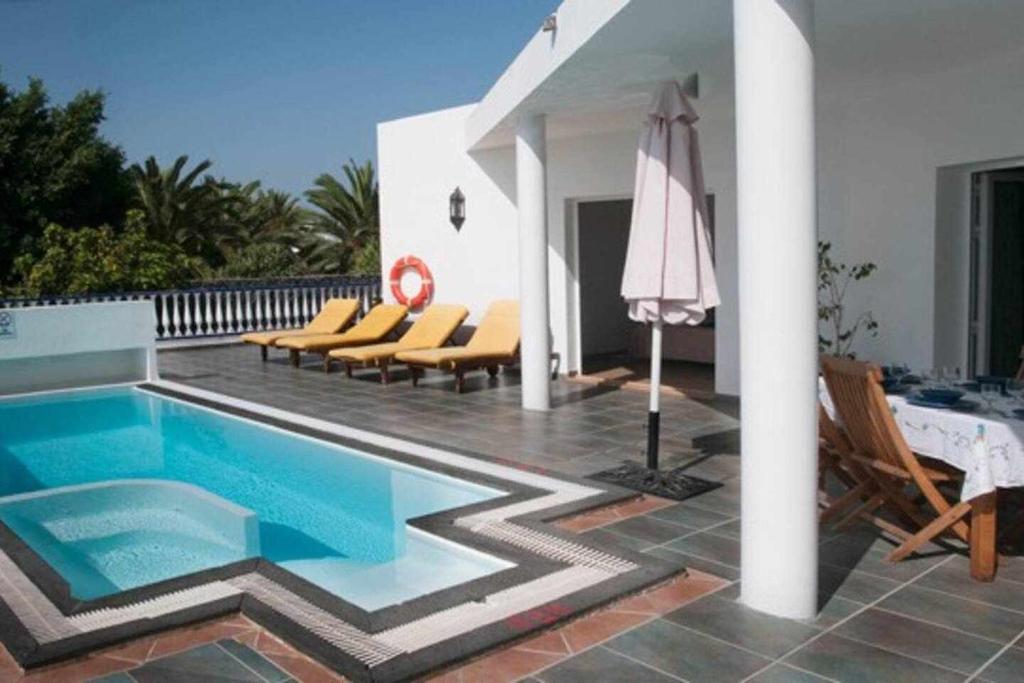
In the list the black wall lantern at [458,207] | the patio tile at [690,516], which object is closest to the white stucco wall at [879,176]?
the black wall lantern at [458,207]

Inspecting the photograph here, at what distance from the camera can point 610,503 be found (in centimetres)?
589

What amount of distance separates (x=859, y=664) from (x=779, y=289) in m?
1.49

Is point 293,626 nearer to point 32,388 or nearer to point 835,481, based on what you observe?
point 835,481

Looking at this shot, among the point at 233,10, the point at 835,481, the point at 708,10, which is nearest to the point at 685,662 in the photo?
Answer: the point at 835,481

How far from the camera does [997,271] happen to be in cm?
824

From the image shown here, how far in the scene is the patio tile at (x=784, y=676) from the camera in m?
3.47

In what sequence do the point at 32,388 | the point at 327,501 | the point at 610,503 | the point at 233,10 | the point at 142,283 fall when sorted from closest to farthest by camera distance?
the point at 610,503, the point at 327,501, the point at 32,388, the point at 142,283, the point at 233,10

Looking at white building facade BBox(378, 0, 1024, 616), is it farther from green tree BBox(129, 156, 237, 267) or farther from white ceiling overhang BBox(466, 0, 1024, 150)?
green tree BBox(129, 156, 237, 267)

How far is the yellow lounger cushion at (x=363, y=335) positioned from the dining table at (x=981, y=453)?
9.02 metres

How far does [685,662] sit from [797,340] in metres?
1.36

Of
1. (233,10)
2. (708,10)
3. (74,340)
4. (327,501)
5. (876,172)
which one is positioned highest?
(233,10)

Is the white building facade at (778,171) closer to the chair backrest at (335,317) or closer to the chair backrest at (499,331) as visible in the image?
the chair backrest at (499,331)

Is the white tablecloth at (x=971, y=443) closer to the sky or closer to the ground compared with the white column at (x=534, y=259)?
closer to the ground

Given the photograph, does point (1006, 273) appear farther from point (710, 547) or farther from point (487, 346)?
point (487, 346)
